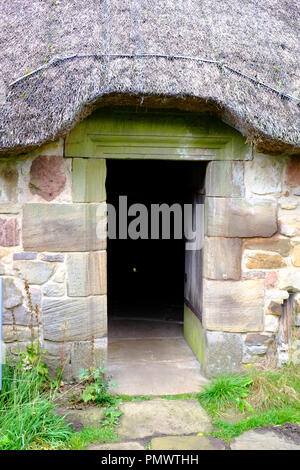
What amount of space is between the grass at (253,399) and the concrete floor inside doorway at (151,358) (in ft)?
0.85

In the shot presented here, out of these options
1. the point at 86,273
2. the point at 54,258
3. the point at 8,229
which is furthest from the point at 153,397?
the point at 8,229

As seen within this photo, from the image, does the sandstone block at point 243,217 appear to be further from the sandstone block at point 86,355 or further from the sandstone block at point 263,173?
the sandstone block at point 86,355

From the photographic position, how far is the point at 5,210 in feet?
10.7

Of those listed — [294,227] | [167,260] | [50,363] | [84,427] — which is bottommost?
[84,427]

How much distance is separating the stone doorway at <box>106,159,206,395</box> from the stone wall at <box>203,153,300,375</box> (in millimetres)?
367

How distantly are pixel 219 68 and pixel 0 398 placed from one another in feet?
9.54

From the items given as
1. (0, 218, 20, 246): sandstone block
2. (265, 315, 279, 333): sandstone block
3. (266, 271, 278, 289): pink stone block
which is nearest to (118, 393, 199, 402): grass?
(265, 315, 279, 333): sandstone block

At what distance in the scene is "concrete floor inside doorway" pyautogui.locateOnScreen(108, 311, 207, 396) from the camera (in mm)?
3510

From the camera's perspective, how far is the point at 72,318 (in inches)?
133

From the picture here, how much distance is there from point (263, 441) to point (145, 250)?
490 cm

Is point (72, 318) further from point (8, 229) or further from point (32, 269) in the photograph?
point (8, 229)

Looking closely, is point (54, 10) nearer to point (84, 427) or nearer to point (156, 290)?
point (84, 427)

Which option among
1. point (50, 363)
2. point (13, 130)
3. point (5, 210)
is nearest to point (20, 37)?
point (13, 130)

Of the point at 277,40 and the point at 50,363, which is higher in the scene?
the point at 277,40
